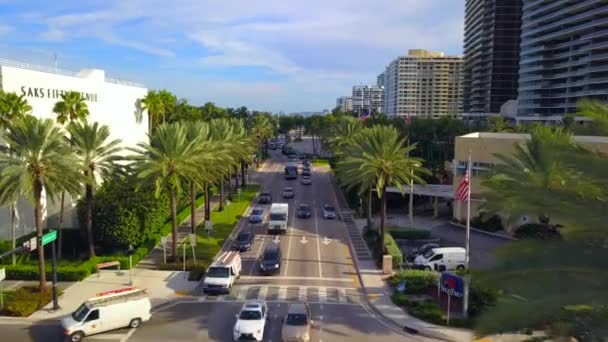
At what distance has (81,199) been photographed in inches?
1538

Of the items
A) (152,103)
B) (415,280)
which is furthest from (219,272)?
(152,103)

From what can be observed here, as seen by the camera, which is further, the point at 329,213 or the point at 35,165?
the point at 329,213

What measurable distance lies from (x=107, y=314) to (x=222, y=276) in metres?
7.72

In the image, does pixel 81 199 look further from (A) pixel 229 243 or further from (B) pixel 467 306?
(B) pixel 467 306

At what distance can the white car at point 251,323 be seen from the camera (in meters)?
→ 23.4

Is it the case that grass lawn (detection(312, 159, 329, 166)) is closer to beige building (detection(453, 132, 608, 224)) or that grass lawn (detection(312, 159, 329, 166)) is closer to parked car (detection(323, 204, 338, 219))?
parked car (detection(323, 204, 338, 219))

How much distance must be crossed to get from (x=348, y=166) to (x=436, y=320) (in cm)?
1665

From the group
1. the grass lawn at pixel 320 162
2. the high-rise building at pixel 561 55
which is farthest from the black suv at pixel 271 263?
the high-rise building at pixel 561 55

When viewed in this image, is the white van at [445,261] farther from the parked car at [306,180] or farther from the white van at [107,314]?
the parked car at [306,180]

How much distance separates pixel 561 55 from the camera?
118062 mm

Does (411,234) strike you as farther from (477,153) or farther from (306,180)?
(306,180)

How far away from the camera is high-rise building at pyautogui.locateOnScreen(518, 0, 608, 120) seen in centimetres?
10475

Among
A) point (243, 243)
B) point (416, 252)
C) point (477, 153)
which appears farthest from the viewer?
point (477, 153)

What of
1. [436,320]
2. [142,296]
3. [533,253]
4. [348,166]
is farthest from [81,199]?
[533,253]
